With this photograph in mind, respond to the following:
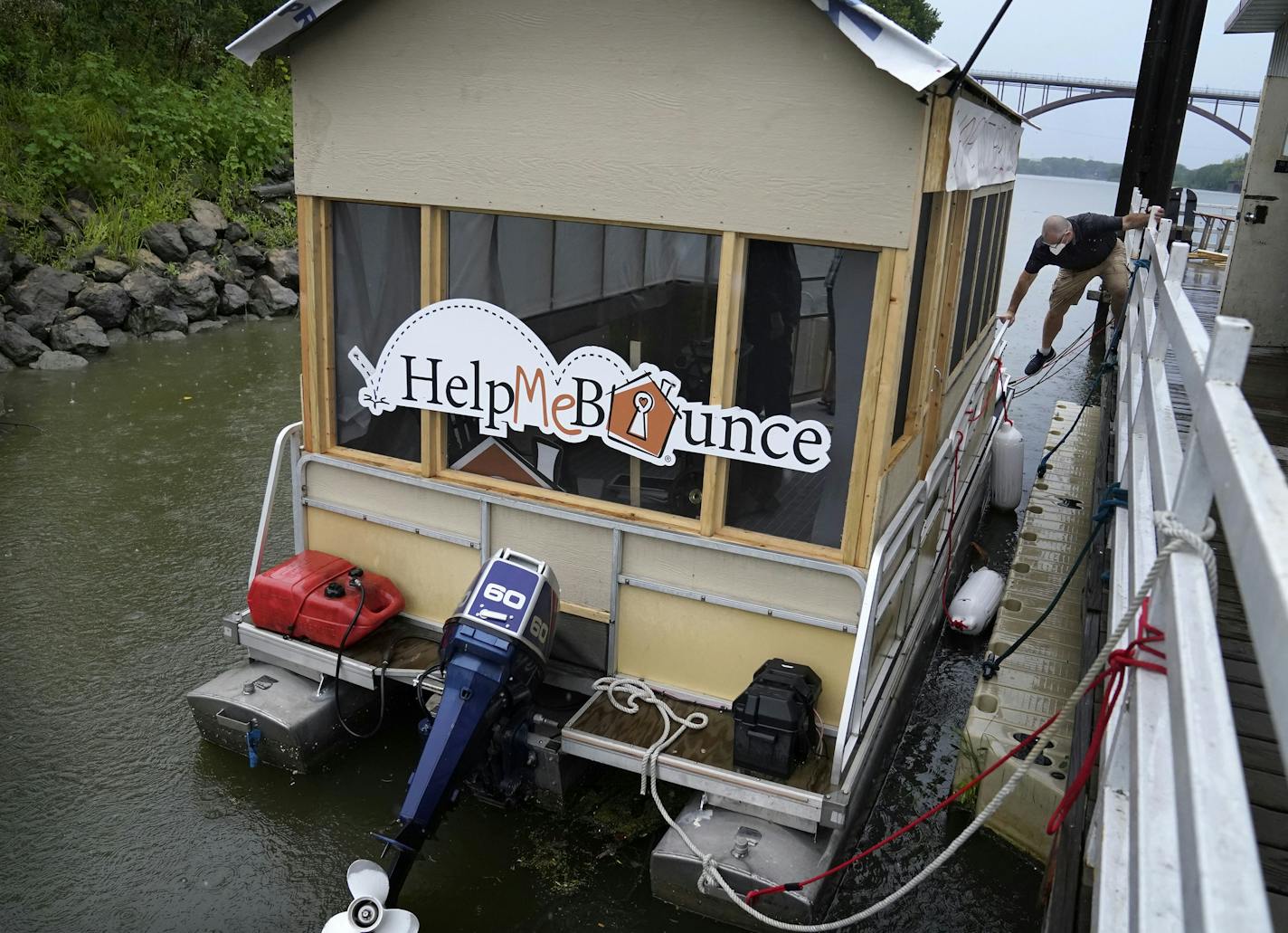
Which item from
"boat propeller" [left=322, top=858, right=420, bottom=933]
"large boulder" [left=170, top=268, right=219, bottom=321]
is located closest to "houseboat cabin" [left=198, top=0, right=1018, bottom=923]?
"boat propeller" [left=322, top=858, right=420, bottom=933]

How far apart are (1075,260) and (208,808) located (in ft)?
24.8

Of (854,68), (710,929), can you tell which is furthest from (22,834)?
(854,68)

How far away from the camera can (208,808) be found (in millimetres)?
4598

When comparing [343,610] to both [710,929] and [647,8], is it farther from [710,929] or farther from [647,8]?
[647,8]

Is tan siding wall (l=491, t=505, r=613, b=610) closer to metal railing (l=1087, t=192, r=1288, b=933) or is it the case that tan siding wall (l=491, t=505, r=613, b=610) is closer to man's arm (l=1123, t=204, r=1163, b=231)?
metal railing (l=1087, t=192, r=1288, b=933)

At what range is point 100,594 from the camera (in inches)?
254

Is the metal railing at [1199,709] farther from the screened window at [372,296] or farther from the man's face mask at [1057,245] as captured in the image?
the man's face mask at [1057,245]

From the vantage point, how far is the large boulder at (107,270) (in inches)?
484

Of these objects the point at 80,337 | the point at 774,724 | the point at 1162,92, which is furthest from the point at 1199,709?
the point at 1162,92

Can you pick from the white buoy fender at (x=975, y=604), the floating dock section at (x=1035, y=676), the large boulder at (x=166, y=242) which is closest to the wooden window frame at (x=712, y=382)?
the floating dock section at (x=1035, y=676)

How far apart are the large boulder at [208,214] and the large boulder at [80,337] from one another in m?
2.66

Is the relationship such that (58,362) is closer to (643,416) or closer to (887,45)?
(643,416)

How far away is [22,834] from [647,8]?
4.18 metres

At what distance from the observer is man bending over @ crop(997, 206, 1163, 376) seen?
27.4 ft
